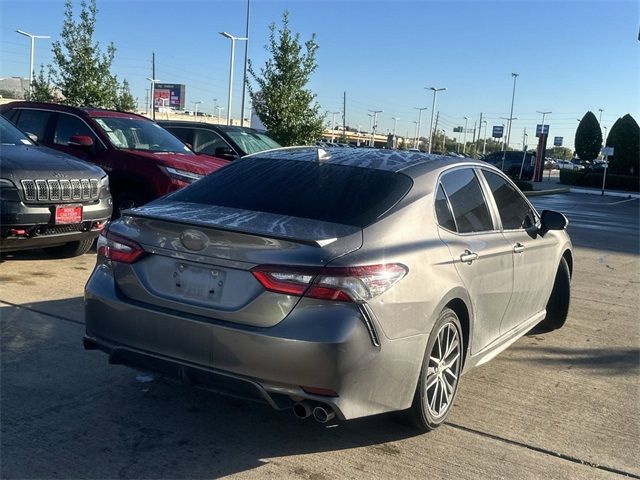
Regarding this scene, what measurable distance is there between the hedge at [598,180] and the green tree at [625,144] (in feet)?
5.56

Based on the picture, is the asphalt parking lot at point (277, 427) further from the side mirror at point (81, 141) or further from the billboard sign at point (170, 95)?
the billboard sign at point (170, 95)

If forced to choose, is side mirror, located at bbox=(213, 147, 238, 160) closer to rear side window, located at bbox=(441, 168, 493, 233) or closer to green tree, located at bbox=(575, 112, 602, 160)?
rear side window, located at bbox=(441, 168, 493, 233)

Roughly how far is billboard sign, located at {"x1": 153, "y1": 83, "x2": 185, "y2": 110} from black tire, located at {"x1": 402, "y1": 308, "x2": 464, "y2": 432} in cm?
9747

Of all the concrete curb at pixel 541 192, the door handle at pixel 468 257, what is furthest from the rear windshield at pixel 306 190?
the concrete curb at pixel 541 192

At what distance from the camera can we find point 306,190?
3.89m

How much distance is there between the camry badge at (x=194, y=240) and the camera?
10.8 ft

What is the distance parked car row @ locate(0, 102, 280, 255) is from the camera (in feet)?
21.6

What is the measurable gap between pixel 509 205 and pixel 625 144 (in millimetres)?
42371

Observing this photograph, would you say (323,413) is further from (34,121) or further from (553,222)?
(34,121)

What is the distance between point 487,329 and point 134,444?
233 cm

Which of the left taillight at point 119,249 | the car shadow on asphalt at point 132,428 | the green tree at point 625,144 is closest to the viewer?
the car shadow on asphalt at point 132,428

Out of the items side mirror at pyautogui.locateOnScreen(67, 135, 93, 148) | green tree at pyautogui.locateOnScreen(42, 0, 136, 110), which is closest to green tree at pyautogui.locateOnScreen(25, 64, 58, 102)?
green tree at pyautogui.locateOnScreen(42, 0, 136, 110)

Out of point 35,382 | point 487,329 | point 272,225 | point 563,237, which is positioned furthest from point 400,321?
point 563,237

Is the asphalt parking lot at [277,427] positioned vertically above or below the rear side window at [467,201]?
below
